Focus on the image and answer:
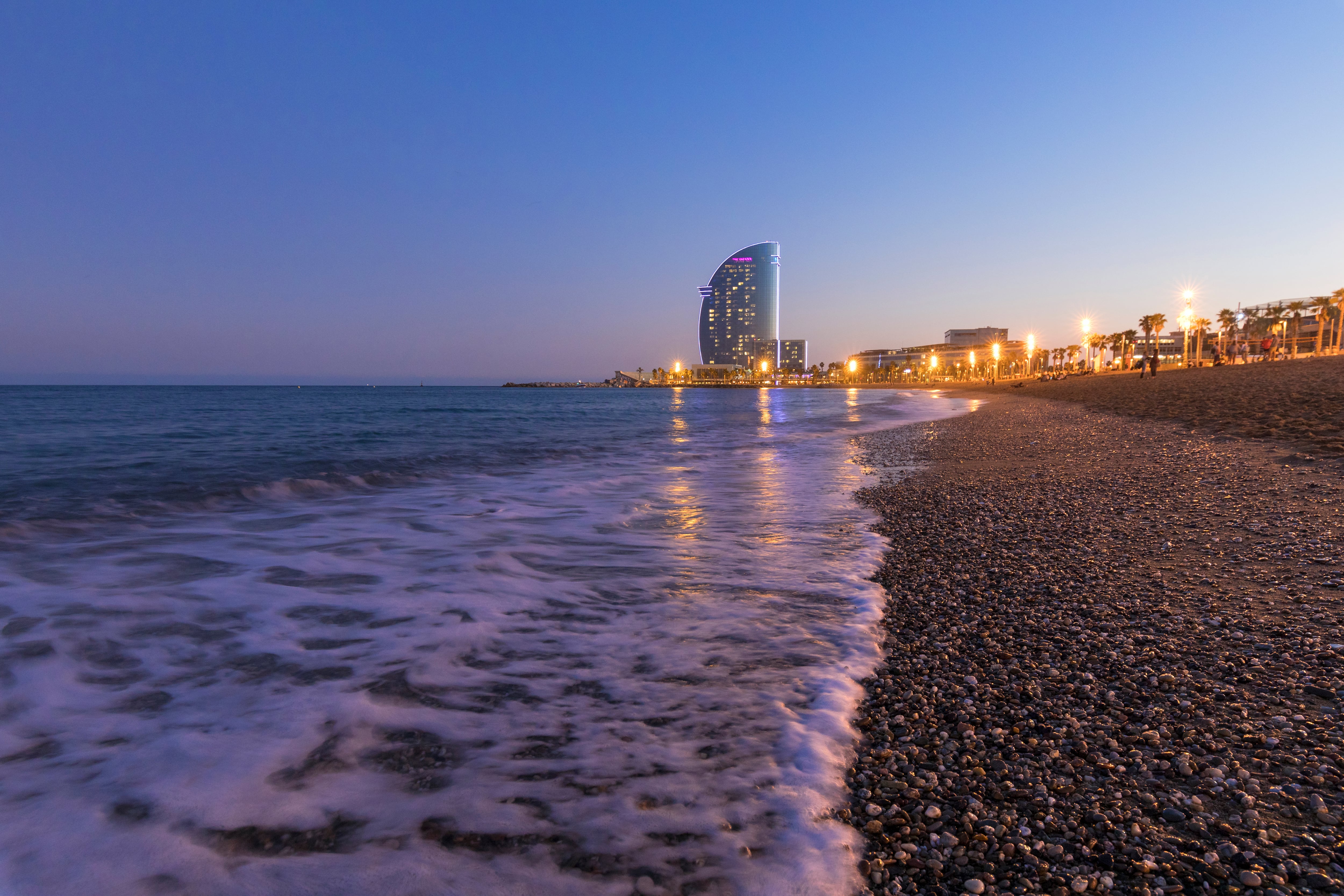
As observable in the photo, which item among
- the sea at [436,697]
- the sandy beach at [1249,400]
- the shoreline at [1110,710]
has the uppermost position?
the sandy beach at [1249,400]

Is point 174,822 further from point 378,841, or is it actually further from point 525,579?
point 525,579

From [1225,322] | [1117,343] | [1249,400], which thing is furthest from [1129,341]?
[1249,400]

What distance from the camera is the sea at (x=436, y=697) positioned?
263 cm

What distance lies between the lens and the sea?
2633 mm

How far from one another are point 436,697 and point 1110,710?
13.3ft

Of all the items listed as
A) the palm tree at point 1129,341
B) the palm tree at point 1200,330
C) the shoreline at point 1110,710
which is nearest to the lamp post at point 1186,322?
the palm tree at point 1200,330

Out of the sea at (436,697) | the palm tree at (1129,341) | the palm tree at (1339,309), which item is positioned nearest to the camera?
the sea at (436,697)

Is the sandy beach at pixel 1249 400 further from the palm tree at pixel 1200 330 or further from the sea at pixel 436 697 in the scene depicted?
the palm tree at pixel 1200 330

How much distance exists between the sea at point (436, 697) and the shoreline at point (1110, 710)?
12.8 inches

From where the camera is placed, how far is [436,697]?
4.08m

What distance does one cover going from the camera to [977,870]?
223 cm

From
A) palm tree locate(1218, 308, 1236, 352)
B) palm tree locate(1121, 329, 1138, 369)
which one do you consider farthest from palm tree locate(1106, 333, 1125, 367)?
palm tree locate(1218, 308, 1236, 352)

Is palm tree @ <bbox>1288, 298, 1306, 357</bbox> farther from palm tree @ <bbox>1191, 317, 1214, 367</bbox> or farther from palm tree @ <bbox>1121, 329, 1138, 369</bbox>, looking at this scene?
palm tree @ <bbox>1121, 329, 1138, 369</bbox>

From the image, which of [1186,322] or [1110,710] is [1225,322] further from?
[1110,710]
